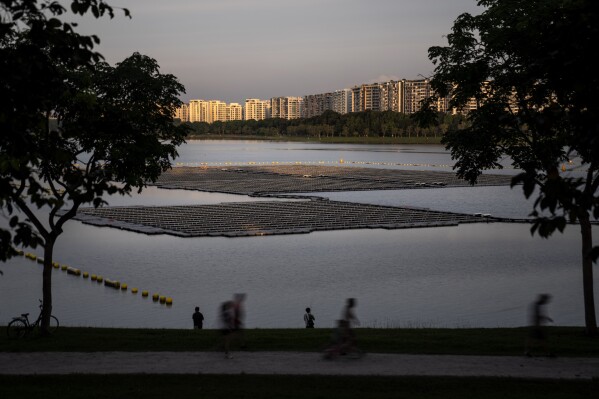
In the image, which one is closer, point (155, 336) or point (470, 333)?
point (155, 336)

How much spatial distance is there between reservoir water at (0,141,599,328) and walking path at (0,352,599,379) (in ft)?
57.2

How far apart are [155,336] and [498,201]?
8772 centimetres

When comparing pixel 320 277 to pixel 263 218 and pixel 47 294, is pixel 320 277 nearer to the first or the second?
pixel 47 294

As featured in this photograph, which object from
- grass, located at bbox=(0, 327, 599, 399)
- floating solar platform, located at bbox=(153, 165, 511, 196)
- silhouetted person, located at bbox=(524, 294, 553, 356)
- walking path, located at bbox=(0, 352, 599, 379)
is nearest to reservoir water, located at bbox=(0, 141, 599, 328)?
grass, located at bbox=(0, 327, 599, 399)

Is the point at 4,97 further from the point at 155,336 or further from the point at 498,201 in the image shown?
the point at 498,201

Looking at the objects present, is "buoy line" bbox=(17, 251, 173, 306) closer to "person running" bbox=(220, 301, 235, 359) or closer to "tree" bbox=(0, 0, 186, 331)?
"tree" bbox=(0, 0, 186, 331)

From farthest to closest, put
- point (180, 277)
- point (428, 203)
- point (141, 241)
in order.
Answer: point (428, 203), point (141, 241), point (180, 277)

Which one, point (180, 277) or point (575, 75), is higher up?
point (575, 75)

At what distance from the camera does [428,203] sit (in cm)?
10050

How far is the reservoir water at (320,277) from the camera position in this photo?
40438 millimetres

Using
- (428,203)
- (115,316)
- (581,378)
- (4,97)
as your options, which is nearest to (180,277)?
(115,316)

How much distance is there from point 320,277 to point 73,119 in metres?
26.7

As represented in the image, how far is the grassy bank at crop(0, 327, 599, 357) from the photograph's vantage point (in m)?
21.6

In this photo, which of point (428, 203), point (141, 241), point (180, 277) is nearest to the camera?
point (180, 277)
